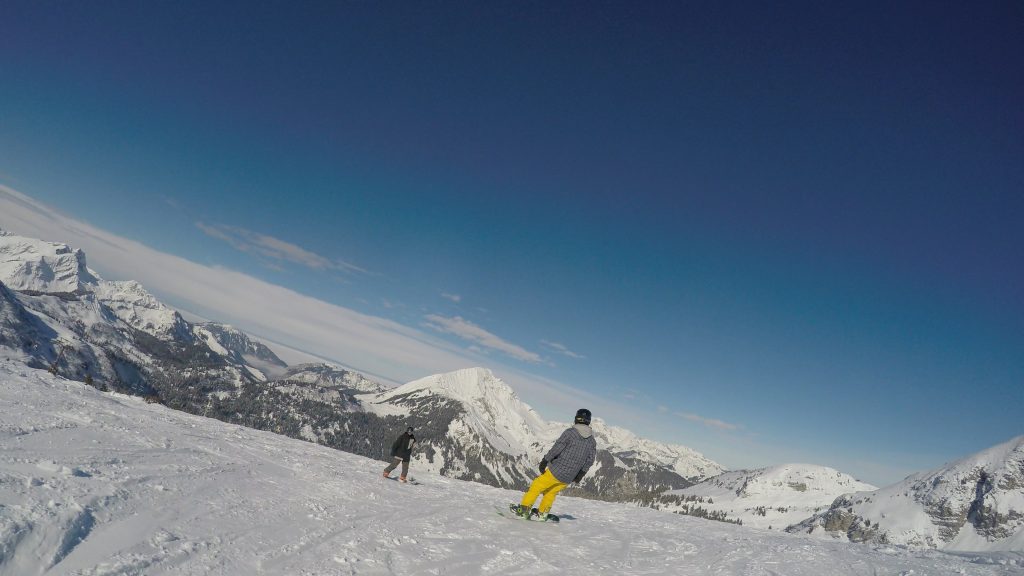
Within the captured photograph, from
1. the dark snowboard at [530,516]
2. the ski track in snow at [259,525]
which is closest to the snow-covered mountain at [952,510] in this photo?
the ski track in snow at [259,525]

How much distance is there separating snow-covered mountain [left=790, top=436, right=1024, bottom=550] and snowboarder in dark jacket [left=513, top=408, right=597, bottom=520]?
20113cm

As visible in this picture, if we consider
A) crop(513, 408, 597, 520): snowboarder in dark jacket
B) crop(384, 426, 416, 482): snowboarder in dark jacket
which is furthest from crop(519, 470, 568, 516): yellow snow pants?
crop(384, 426, 416, 482): snowboarder in dark jacket

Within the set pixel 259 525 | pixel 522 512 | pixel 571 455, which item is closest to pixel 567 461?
pixel 571 455

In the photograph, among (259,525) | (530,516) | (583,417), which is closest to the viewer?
(259,525)

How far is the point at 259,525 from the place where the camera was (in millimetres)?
6699

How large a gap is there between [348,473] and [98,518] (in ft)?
30.5

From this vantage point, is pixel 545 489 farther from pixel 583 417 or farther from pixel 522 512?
pixel 583 417

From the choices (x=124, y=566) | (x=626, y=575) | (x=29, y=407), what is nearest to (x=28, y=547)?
(x=124, y=566)

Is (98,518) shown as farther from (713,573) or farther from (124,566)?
(713,573)

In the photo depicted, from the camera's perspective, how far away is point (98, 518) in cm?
518

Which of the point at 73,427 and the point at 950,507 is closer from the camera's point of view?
the point at 73,427

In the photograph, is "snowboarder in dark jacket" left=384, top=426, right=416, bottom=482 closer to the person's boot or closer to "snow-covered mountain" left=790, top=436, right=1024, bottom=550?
the person's boot

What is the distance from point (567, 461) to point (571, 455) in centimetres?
18

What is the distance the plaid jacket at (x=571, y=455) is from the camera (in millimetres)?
11352
